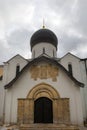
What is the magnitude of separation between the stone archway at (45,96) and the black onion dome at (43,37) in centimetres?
864

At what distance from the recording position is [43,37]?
20.5 m

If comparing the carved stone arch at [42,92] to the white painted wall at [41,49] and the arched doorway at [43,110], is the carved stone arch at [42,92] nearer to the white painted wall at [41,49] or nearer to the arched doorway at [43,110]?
the arched doorway at [43,110]

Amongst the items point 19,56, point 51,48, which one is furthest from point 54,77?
point 51,48

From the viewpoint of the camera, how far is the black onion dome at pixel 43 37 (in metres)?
20.5

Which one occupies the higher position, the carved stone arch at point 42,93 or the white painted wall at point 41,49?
the white painted wall at point 41,49

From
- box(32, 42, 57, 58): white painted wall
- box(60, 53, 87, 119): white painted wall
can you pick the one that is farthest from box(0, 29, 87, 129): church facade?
box(32, 42, 57, 58): white painted wall

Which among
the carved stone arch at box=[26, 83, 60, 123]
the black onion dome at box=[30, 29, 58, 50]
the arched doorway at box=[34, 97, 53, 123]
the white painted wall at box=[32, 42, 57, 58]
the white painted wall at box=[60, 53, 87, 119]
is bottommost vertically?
the arched doorway at box=[34, 97, 53, 123]

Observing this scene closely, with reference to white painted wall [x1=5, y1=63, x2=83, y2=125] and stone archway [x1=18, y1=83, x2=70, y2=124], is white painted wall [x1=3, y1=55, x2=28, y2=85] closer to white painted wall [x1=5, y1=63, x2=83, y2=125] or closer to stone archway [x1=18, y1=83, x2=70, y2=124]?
white painted wall [x1=5, y1=63, x2=83, y2=125]

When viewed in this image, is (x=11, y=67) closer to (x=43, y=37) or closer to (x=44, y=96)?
(x=43, y=37)

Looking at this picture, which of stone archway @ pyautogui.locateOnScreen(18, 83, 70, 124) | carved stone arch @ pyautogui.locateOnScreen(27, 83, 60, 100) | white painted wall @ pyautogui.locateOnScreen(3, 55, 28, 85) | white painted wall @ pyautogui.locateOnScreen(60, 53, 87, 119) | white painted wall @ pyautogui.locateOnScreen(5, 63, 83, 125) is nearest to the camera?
stone archway @ pyautogui.locateOnScreen(18, 83, 70, 124)

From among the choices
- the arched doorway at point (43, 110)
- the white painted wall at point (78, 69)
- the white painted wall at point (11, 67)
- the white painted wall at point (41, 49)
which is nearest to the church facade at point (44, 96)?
the arched doorway at point (43, 110)

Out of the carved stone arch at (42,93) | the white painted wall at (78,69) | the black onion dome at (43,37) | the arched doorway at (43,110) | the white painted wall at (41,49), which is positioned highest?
the black onion dome at (43,37)

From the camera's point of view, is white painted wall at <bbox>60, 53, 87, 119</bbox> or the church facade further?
white painted wall at <bbox>60, 53, 87, 119</bbox>

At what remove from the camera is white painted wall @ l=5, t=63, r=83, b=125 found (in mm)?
12370
